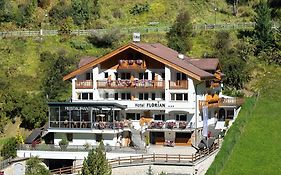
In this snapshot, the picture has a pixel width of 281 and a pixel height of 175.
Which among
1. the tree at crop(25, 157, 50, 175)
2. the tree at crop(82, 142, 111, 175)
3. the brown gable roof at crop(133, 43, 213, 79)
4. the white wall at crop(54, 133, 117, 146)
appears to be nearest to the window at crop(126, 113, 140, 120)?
the white wall at crop(54, 133, 117, 146)

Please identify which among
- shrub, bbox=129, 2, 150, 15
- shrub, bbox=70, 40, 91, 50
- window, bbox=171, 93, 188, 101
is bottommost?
window, bbox=171, 93, 188, 101

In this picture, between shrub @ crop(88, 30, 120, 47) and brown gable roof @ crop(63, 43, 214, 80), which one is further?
shrub @ crop(88, 30, 120, 47)

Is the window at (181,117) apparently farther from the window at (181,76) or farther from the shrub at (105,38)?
the shrub at (105,38)

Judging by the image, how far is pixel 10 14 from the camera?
8294 cm

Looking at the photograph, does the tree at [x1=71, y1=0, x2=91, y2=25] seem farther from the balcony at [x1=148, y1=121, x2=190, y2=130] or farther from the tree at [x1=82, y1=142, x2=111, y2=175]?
the tree at [x1=82, y1=142, x2=111, y2=175]

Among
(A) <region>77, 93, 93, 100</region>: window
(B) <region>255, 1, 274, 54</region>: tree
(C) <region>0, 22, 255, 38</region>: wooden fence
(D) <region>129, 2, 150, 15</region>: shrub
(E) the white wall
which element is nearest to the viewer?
(E) the white wall

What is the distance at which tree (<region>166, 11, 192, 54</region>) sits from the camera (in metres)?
72.3

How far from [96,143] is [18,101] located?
11416 millimetres

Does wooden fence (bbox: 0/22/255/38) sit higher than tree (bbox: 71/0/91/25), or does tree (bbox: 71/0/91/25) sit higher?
tree (bbox: 71/0/91/25)

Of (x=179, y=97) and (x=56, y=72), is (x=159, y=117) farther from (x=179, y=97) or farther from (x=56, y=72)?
(x=56, y=72)

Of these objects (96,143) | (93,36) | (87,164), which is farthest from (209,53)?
(87,164)

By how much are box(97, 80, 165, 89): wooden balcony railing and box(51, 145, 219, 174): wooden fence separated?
28.7 ft

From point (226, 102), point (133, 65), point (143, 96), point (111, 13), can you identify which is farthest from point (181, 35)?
point (143, 96)

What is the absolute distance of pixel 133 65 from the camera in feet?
176
